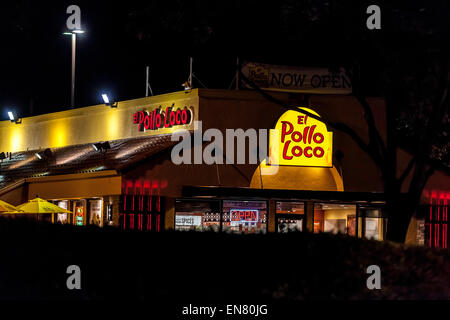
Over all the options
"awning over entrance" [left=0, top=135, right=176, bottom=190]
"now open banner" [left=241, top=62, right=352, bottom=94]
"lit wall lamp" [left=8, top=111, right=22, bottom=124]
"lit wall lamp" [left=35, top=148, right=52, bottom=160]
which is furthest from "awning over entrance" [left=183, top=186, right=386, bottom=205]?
"lit wall lamp" [left=8, top=111, right=22, bottom=124]

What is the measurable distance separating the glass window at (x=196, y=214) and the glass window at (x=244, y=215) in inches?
11.1

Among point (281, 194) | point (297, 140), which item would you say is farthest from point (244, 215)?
point (297, 140)

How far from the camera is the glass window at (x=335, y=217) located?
91.9ft

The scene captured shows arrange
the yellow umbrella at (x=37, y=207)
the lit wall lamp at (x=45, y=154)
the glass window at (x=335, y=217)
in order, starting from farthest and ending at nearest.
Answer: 1. the lit wall lamp at (x=45, y=154)
2. the glass window at (x=335, y=217)
3. the yellow umbrella at (x=37, y=207)

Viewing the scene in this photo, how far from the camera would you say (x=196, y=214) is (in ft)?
87.5

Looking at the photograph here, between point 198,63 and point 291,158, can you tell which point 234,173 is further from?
point 198,63

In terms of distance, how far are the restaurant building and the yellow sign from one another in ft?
0.10

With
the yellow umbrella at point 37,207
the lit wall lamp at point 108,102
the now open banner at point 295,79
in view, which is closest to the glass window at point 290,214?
the now open banner at point 295,79

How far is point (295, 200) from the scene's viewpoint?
27.2 metres

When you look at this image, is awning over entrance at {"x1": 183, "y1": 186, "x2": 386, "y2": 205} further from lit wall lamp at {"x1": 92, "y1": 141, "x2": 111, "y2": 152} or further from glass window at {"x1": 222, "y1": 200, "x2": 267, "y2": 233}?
lit wall lamp at {"x1": 92, "y1": 141, "x2": 111, "y2": 152}

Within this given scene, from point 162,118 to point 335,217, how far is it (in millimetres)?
6232

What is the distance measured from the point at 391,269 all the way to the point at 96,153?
15.1 m

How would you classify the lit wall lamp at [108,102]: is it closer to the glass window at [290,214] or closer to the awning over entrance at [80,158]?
the awning over entrance at [80,158]

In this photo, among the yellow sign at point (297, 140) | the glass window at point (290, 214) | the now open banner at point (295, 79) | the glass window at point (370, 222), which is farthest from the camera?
the glass window at point (370, 222)
